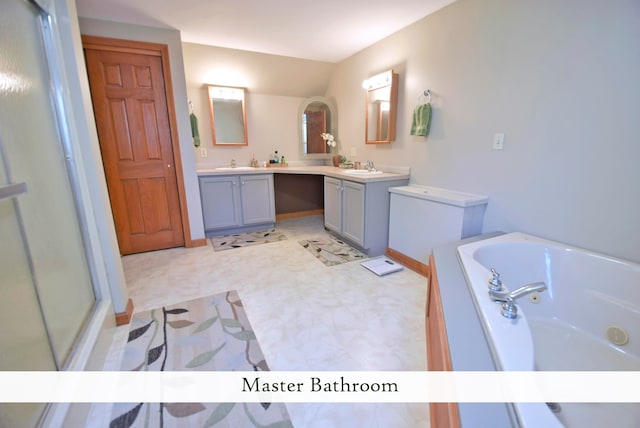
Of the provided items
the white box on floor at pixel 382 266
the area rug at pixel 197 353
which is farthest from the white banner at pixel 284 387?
the white box on floor at pixel 382 266

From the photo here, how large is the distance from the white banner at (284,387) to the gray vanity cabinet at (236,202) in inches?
87.6

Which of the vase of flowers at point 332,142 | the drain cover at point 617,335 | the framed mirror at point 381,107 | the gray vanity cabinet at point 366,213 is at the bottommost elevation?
the drain cover at point 617,335

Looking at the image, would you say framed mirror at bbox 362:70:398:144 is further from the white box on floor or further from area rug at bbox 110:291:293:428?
area rug at bbox 110:291:293:428

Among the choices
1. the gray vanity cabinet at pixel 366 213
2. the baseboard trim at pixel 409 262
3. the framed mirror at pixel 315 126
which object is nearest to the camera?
the baseboard trim at pixel 409 262

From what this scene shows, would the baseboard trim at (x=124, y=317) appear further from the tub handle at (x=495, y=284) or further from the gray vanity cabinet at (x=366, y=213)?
the tub handle at (x=495, y=284)

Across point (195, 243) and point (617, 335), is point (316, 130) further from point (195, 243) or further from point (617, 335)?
point (617, 335)

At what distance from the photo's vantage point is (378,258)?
2879 millimetres

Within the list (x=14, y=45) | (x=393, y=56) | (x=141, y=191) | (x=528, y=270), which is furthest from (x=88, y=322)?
(x=393, y=56)

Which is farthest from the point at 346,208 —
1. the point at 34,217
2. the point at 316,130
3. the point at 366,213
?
the point at 34,217

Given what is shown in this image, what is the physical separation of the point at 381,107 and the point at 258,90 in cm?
186

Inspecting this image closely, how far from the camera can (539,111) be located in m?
1.79

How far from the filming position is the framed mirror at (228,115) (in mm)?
3682

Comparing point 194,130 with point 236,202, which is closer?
point 194,130

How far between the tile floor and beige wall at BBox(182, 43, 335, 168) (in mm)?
1575
